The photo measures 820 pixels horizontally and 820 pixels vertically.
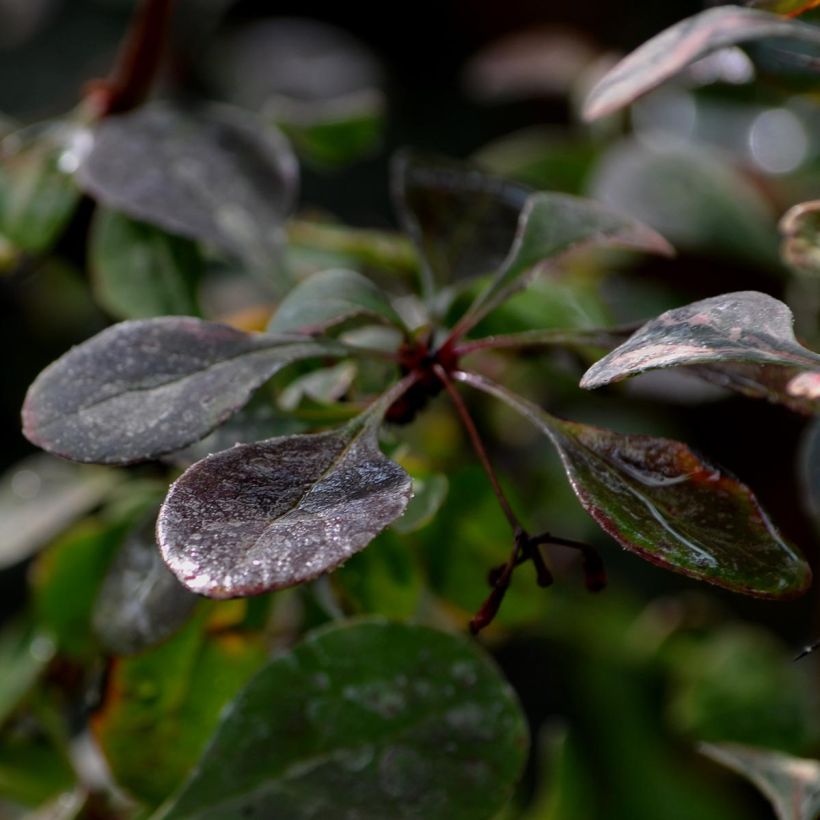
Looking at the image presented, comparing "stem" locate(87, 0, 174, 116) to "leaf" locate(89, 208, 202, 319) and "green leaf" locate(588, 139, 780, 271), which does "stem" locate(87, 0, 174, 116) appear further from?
"green leaf" locate(588, 139, 780, 271)

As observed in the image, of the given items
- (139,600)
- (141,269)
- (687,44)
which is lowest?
(139,600)

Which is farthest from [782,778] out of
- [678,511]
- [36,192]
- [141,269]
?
[36,192]

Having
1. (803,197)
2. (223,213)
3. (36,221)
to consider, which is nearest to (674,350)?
(223,213)

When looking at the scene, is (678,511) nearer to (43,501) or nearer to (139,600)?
(139,600)

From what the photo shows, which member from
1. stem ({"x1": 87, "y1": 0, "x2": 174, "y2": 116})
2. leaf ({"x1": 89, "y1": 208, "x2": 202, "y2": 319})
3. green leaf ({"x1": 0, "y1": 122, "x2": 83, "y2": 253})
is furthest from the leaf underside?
stem ({"x1": 87, "y1": 0, "x2": 174, "y2": 116})

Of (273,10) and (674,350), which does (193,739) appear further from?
(273,10)
